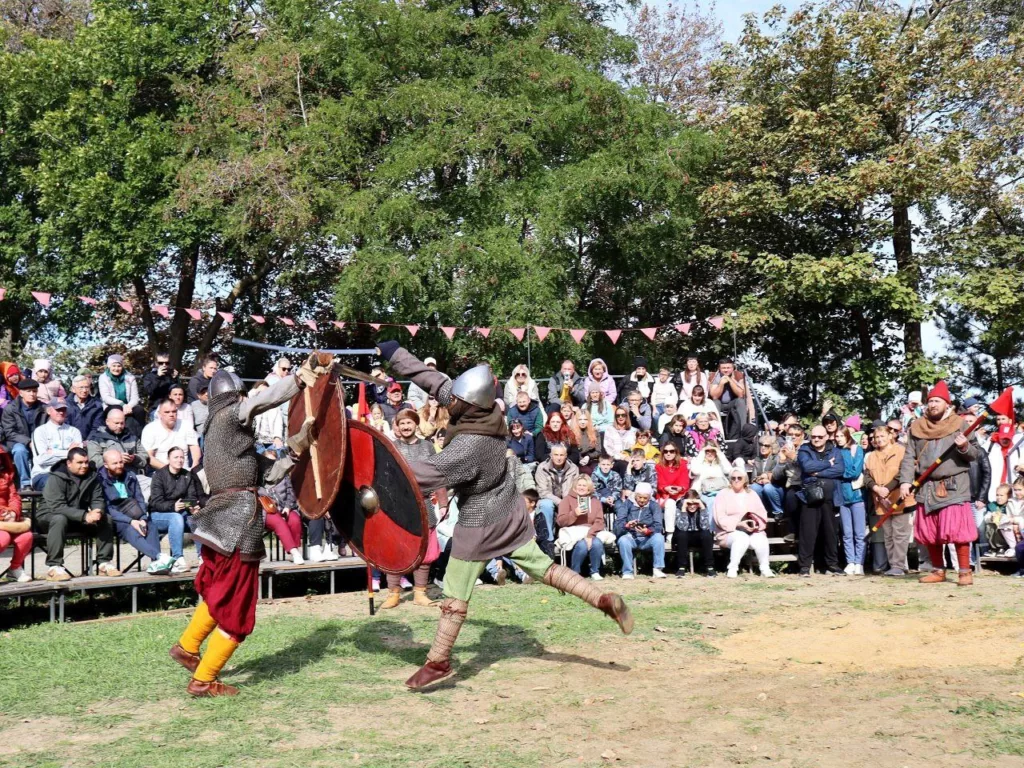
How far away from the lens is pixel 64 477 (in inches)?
A: 370

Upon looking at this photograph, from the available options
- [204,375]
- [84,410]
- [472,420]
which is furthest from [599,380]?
[472,420]

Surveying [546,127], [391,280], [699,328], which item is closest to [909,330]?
[699,328]

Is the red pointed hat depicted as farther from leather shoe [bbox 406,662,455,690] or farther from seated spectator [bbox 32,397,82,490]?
seated spectator [bbox 32,397,82,490]

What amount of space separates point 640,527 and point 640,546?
0.83 feet

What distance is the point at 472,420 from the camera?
251 inches

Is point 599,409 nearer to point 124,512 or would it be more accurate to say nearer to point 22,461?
point 124,512

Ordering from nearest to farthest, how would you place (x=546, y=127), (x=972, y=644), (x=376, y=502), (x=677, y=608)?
(x=376, y=502)
(x=972, y=644)
(x=677, y=608)
(x=546, y=127)

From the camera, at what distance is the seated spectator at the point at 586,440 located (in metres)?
12.2

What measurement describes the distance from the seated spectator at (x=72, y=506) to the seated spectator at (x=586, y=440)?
501 cm

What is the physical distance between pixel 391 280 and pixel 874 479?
8.97 metres

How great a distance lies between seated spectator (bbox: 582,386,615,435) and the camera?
13.1m

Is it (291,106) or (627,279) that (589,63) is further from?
(291,106)

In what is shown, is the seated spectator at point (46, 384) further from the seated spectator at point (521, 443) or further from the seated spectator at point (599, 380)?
the seated spectator at point (599, 380)

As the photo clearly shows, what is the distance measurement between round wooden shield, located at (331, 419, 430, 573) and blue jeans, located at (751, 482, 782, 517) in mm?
6883
